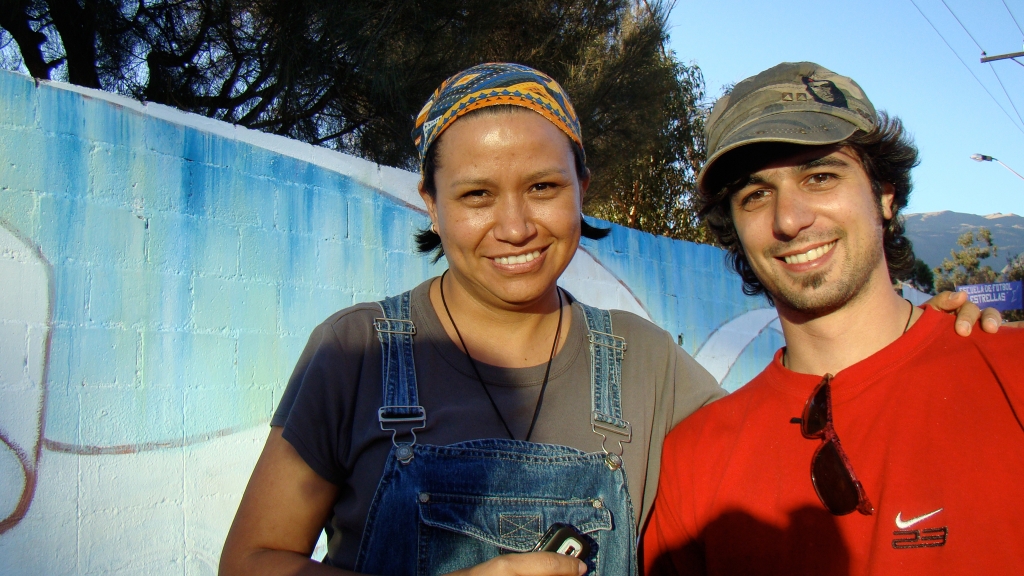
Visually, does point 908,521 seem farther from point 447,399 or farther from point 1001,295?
point 1001,295

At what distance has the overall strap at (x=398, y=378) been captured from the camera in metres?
1.59

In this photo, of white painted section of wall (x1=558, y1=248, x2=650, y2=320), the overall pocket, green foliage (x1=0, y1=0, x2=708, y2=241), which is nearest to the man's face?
the overall pocket

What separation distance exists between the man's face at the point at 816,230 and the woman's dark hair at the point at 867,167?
28 mm

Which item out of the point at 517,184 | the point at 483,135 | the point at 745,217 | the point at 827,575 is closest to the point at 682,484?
the point at 827,575

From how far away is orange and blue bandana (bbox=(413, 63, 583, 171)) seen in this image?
5.73 feet

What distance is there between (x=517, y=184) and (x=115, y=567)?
208 centimetres

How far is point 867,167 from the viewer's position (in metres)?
1.96

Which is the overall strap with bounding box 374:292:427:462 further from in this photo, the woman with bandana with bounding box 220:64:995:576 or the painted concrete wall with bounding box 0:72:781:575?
the painted concrete wall with bounding box 0:72:781:575

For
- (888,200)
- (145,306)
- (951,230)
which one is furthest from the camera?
(951,230)

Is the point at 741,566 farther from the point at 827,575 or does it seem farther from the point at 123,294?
the point at 123,294

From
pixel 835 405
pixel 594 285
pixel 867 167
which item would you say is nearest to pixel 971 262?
pixel 594 285

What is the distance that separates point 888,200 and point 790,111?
1.48 feet

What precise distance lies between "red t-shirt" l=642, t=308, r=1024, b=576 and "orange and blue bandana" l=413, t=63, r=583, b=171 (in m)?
0.82

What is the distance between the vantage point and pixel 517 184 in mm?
1740
